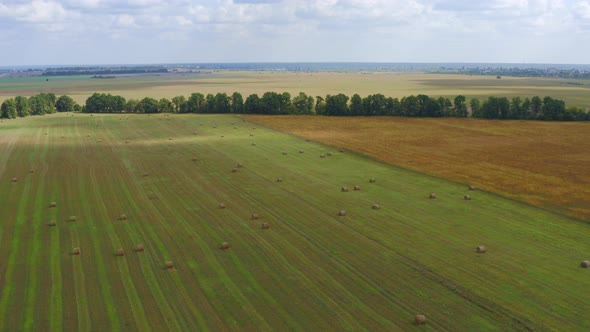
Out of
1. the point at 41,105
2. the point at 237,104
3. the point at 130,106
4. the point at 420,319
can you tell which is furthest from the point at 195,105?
the point at 420,319

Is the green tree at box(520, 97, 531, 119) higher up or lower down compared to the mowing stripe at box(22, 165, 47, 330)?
higher up

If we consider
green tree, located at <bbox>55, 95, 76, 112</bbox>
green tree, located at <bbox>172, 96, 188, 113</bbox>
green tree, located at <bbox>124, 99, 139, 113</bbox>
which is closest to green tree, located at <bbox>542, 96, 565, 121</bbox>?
green tree, located at <bbox>172, 96, 188, 113</bbox>

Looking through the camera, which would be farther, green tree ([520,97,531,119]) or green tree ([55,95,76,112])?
green tree ([55,95,76,112])

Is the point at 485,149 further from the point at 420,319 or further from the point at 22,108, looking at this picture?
the point at 22,108

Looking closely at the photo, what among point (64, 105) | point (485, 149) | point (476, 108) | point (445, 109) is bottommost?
point (485, 149)

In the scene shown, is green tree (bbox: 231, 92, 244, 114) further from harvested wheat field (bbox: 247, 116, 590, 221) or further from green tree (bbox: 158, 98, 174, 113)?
green tree (bbox: 158, 98, 174, 113)

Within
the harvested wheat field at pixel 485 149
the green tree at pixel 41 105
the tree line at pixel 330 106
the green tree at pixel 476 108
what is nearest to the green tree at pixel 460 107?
the tree line at pixel 330 106
